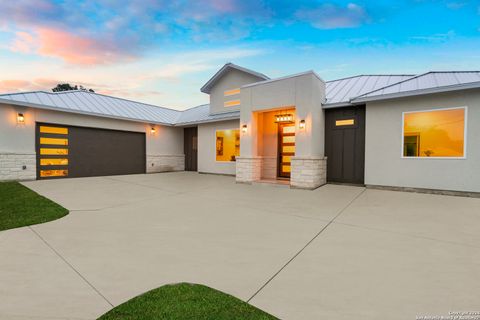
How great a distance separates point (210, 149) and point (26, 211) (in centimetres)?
928

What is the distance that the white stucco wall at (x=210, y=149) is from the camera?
41.1 feet

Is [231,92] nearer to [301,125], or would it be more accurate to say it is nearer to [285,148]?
[285,148]

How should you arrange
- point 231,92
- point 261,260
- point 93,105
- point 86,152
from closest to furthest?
point 261,260
point 86,152
point 93,105
point 231,92

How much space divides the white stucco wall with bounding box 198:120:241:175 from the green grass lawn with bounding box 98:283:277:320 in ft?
34.5

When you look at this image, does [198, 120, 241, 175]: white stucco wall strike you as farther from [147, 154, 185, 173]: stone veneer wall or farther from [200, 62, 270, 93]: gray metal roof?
[147, 154, 185, 173]: stone veneer wall

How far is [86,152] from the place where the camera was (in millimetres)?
11750

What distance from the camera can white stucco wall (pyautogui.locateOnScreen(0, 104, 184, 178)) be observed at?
941 centimetres

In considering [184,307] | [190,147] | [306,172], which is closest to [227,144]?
[190,147]

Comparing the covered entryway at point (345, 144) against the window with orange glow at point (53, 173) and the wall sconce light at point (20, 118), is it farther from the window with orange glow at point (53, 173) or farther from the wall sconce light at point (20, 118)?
the wall sconce light at point (20, 118)

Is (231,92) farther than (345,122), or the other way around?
(231,92)

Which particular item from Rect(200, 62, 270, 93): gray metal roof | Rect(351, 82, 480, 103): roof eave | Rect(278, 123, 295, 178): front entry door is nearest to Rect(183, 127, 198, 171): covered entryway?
Rect(200, 62, 270, 93): gray metal roof

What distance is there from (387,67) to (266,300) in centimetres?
1518

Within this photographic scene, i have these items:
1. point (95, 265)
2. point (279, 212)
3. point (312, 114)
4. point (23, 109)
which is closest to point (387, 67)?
point (312, 114)

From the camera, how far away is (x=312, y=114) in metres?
8.35
